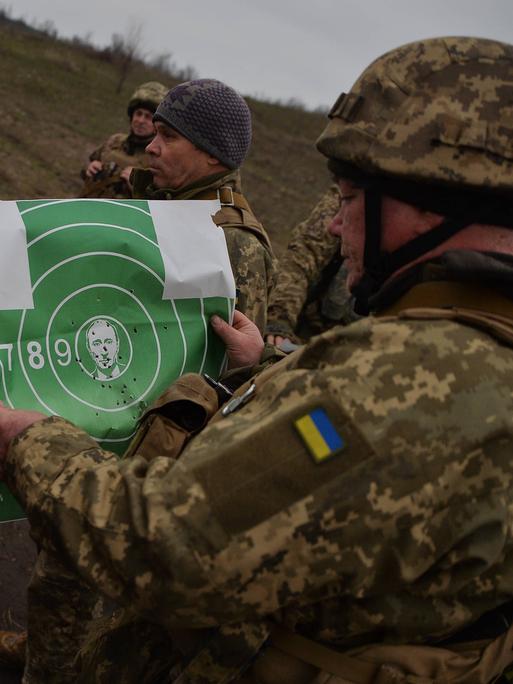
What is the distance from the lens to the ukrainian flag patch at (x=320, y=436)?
154cm

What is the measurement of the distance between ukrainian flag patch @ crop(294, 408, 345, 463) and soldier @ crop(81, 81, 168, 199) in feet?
18.0

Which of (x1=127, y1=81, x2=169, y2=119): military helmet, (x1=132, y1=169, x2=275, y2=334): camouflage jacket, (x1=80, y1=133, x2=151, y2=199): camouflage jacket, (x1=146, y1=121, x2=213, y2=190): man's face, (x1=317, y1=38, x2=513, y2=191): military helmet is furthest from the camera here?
(x1=127, y1=81, x2=169, y2=119): military helmet

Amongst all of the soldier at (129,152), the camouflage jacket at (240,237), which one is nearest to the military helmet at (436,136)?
the camouflage jacket at (240,237)

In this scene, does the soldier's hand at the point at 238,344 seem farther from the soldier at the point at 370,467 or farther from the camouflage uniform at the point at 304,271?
the camouflage uniform at the point at 304,271

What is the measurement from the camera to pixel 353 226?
6.30 feet

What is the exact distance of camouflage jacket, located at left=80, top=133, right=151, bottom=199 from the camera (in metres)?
6.73

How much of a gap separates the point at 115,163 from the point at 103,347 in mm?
4686

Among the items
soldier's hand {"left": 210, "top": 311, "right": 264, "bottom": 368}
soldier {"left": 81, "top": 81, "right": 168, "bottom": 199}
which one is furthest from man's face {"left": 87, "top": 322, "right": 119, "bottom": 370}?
soldier {"left": 81, "top": 81, "right": 168, "bottom": 199}

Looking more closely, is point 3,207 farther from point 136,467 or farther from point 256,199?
point 256,199

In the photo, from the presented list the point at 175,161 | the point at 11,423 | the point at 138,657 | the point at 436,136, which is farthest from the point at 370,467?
the point at 175,161

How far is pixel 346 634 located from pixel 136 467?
60cm

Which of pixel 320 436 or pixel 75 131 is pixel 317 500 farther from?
pixel 75 131

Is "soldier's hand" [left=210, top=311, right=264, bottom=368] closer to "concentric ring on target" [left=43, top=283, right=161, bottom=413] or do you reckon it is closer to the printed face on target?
"concentric ring on target" [left=43, top=283, right=161, bottom=413]

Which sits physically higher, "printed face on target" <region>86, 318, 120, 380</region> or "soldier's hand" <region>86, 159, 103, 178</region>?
"printed face on target" <region>86, 318, 120, 380</region>
